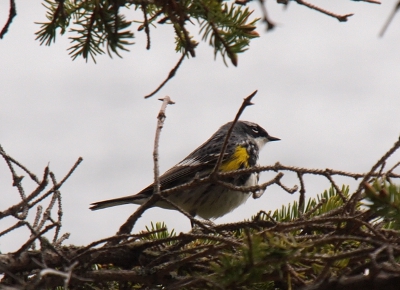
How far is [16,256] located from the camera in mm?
2492

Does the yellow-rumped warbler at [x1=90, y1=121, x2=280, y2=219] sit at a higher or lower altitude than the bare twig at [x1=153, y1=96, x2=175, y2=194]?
lower

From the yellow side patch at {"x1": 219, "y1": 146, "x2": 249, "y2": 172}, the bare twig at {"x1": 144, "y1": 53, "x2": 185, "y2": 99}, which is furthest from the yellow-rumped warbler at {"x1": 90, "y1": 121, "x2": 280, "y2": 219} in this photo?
the bare twig at {"x1": 144, "y1": 53, "x2": 185, "y2": 99}

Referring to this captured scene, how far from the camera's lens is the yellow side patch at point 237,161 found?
523 centimetres

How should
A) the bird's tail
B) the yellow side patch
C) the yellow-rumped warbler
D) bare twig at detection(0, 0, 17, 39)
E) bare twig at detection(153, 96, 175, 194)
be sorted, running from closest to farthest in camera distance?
bare twig at detection(0, 0, 17, 39) < bare twig at detection(153, 96, 175, 194) < the bird's tail < the yellow-rumped warbler < the yellow side patch

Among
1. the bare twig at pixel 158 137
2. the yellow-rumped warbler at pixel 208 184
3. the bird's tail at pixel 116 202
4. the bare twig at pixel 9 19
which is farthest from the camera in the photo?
the yellow-rumped warbler at pixel 208 184

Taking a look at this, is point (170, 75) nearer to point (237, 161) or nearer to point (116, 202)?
point (116, 202)

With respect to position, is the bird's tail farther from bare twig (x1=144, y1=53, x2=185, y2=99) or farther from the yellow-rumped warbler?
bare twig (x1=144, y1=53, x2=185, y2=99)

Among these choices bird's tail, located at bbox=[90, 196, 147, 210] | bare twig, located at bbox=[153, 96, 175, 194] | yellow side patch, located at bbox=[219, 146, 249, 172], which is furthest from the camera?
yellow side patch, located at bbox=[219, 146, 249, 172]

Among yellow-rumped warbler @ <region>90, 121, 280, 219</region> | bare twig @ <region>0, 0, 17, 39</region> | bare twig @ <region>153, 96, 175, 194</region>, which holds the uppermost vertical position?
bare twig @ <region>0, 0, 17, 39</region>

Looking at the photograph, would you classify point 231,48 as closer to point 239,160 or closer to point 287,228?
point 287,228

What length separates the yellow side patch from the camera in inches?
206

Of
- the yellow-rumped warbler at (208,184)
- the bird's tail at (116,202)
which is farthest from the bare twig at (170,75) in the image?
the bird's tail at (116,202)

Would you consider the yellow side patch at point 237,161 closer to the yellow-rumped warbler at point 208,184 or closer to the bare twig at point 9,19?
the yellow-rumped warbler at point 208,184

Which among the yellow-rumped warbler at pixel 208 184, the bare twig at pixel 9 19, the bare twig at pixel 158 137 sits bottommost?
the yellow-rumped warbler at pixel 208 184
